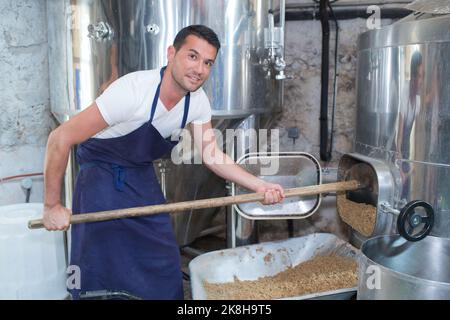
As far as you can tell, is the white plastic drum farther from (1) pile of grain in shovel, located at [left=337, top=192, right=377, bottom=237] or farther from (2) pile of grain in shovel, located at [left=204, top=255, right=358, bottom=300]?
(1) pile of grain in shovel, located at [left=337, top=192, right=377, bottom=237]

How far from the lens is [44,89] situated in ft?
7.23

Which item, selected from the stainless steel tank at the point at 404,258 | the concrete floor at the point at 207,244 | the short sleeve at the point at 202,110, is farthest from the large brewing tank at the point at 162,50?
the stainless steel tank at the point at 404,258

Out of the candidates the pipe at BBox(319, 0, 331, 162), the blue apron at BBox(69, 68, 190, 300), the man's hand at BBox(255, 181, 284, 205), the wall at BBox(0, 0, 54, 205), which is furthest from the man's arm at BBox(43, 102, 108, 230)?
the pipe at BBox(319, 0, 331, 162)

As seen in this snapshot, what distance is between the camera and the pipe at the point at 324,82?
2502 mm

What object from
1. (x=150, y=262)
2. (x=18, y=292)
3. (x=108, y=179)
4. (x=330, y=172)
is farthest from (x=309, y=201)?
(x=18, y=292)

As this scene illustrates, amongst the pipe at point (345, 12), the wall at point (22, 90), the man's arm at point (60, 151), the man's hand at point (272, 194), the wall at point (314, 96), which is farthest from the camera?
the wall at point (314, 96)

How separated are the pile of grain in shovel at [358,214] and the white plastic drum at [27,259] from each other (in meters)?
1.35

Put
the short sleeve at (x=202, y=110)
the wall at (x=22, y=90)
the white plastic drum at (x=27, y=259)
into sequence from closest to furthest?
the short sleeve at (x=202, y=110) → the white plastic drum at (x=27, y=259) → the wall at (x=22, y=90)

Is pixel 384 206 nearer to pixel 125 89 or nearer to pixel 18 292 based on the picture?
pixel 125 89

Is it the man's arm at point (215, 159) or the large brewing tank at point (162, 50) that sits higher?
the large brewing tank at point (162, 50)

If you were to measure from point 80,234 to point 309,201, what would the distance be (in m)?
1.06

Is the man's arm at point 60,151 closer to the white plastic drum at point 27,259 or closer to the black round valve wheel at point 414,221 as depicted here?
the white plastic drum at point 27,259

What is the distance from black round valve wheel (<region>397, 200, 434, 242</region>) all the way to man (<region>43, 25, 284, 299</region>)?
1.48 ft
